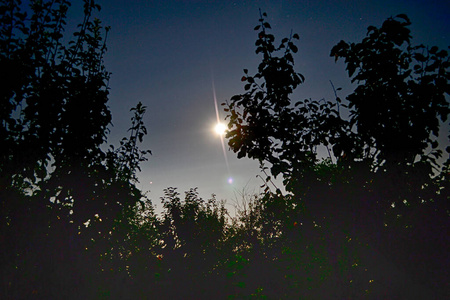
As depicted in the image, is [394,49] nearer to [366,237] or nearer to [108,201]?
[366,237]

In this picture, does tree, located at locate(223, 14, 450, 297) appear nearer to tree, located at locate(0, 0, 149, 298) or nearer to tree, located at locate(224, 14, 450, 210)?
tree, located at locate(224, 14, 450, 210)

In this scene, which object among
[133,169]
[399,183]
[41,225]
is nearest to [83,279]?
[41,225]

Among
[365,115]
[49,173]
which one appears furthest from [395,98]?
[49,173]

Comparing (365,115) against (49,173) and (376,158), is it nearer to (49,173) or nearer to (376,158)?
(376,158)

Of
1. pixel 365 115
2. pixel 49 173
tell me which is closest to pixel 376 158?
pixel 365 115

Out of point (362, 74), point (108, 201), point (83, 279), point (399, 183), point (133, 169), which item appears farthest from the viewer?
point (133, 169)

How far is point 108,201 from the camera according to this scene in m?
4.25

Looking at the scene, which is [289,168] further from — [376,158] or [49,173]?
[49,173]

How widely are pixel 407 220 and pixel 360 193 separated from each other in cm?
66

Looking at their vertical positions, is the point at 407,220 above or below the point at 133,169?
below

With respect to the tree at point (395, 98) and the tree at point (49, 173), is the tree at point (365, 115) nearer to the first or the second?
the tree at point (395, 98)

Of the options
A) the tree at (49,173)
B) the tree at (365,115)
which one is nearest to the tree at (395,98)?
the tree at (365,115)

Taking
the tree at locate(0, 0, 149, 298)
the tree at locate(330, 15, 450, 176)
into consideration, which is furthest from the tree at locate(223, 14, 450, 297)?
the tree at locate(0, 0, 149, 298)

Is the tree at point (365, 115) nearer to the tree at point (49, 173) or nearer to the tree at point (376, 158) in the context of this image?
the tree at point (376, 158)
